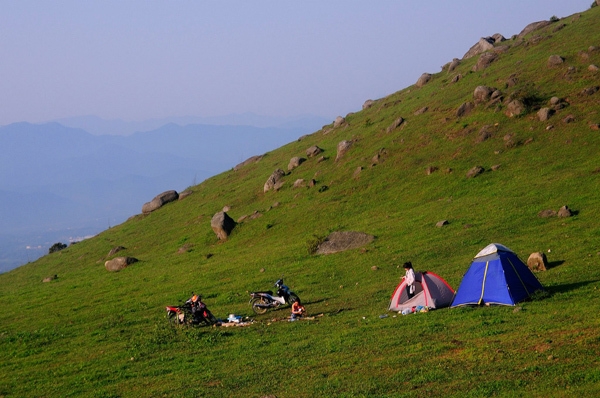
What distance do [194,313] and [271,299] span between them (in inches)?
151

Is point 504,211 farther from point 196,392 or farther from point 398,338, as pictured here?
point 196,392

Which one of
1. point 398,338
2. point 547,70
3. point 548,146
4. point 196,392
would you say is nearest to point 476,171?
point 548,146

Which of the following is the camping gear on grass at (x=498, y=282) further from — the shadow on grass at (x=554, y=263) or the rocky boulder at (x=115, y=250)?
the rocky boulder at (x=115, y=250)

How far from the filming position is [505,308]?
22547mm

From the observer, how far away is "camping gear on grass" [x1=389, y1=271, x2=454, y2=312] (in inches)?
990

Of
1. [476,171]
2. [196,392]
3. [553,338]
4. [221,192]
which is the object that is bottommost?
[553,338]

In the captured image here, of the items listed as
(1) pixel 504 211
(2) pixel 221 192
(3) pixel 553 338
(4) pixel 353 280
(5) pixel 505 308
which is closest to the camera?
(3) pixel 553 338

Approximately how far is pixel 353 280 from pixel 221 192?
1582 inches

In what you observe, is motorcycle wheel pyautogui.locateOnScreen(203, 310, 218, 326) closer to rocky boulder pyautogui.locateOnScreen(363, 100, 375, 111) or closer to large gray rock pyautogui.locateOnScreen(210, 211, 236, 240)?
large gray rock pyautogui.locateOnScreen(210, 211, 236, 240)

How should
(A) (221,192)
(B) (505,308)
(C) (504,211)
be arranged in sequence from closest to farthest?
1. (B) (505,308)
2. (C) (504,211)
3. (A) (221,192)

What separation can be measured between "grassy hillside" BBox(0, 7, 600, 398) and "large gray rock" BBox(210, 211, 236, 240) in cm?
78

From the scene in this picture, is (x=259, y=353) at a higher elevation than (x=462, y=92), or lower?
lower

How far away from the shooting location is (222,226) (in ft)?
176

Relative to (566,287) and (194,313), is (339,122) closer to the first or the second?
(194,313)
